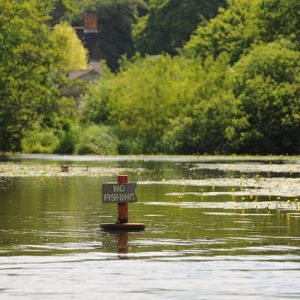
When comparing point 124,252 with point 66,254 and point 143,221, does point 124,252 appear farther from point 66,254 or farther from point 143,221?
point 143,221

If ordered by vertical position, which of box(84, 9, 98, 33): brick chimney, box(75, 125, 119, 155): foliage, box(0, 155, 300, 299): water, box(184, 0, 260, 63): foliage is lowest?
box(0, 155, 300, 299): water

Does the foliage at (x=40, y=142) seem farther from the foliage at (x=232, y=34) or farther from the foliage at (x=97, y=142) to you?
the foliage at (x=232, y=34)

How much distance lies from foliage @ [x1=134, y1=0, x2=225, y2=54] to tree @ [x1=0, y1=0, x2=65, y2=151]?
182 ft

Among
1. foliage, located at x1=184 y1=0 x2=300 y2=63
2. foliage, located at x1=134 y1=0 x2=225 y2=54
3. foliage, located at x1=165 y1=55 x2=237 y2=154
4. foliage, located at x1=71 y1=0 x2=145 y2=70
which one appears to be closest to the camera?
foliage, located at x1=165 y1=55 x2=237 y2=154

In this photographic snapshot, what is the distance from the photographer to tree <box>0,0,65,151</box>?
8856cm

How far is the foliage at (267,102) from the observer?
81.9 meters

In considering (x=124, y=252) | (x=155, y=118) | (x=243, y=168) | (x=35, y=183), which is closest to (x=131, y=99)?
(x=155, y=118)

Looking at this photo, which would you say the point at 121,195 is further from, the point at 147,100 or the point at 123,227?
the point at 147,100

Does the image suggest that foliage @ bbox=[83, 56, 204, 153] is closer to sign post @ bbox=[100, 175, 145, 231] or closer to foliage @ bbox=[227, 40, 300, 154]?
foliage @ bbox=[227, 40, 300, 154]

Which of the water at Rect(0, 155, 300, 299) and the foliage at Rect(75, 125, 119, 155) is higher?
the foliage at Rect(75, 125, 119, 155)

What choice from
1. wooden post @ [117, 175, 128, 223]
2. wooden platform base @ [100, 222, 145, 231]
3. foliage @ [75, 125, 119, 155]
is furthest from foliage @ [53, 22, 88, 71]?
wooden platform base @ [100, 222, 145, 231]

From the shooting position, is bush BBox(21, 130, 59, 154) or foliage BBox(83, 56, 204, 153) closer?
foliage BBox(83, 56, 204, 153)

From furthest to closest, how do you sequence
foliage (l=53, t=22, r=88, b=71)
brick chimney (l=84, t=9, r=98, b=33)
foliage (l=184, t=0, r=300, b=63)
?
brick chimney (l=84, t=9, r=98, b=33) → foliage (l=53, t=22, r=88, b=71) → foliage (l=184, t=0, r=300, b=63)

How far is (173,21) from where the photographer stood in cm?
15138
